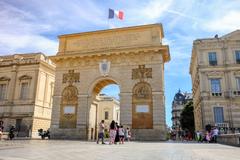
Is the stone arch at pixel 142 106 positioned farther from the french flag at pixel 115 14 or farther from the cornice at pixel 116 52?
the french flag at pixel 115 14

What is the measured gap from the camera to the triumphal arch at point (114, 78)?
19906mm

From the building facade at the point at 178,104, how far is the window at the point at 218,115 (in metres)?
50.8

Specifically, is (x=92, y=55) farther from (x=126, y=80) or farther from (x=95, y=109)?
(x=95, y=109)

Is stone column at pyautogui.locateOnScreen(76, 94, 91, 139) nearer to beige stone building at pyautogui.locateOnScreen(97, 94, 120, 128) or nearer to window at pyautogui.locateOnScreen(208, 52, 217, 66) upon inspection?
window at pyautogui.locateOnScreen(208, 52, 217, 66)

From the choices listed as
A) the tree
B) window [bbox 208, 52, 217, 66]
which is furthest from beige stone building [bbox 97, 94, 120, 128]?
window [bbox 208, 52, 217, 66]

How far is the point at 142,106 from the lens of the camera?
20125 millimetres

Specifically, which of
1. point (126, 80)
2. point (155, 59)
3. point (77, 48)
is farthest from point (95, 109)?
point (155, 59)

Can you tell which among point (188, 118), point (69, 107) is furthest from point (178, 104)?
point (69, 107)

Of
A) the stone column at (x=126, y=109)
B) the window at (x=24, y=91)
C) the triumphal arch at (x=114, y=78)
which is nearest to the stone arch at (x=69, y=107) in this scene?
the triumphal arch at (x=114, y=78)

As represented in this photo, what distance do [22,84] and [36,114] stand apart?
17.9ft

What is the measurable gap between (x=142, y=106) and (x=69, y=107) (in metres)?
7.39

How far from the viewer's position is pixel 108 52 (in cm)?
2159

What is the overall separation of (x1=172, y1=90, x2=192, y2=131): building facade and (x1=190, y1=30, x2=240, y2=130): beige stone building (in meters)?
50.8

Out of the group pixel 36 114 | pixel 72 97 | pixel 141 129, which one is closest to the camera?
pixel 141 129
